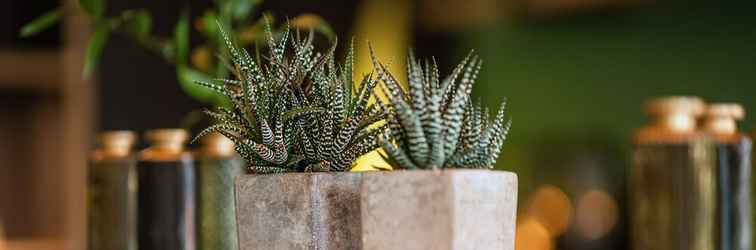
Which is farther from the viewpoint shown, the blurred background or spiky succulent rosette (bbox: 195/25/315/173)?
the blurred background

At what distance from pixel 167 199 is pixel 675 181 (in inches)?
32.2

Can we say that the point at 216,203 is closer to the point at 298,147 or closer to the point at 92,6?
the point at 92,6

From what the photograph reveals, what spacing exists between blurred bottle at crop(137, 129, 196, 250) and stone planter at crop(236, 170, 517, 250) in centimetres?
54

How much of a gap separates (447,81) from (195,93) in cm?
93

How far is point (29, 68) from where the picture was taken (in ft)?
15.5

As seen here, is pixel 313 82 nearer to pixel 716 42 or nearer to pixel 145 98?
pixel 716 42

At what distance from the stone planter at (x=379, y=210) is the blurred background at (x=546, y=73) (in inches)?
76.9

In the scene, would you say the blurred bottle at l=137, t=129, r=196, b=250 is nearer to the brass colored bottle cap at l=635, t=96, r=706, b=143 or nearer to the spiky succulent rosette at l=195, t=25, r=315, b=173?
the spiky succulent rosette at l=195, t=25, r=315, b=173

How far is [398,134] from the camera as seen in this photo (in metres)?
0.91

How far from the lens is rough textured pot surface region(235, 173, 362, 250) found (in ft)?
3.19

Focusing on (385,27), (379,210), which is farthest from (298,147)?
(385,27)

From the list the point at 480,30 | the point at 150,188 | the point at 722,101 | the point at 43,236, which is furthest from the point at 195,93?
the point at 43,236

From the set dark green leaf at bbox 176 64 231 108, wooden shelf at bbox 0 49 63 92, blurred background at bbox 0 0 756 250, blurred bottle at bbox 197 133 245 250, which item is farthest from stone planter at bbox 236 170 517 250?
wooden shelf at bbox 0 49 63 92

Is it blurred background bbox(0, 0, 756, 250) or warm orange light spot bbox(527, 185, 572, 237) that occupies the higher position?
blurred background bbox(0, 0, 756, 250)
